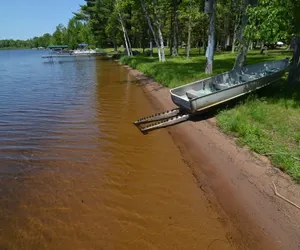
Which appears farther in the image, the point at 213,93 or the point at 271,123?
the point at 213,93

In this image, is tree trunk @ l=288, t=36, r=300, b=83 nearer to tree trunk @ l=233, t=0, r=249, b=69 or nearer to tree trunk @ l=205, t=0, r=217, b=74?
tree trunk @ l=233, t=0, r=249, b=69

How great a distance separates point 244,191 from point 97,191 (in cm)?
286

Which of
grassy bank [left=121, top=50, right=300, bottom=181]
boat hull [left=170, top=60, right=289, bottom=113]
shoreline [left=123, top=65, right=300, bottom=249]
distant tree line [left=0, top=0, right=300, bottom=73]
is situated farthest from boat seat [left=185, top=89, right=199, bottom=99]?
distant tree line [left=0, top=0, right=300, bottom=73]

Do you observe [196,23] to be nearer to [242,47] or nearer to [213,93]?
[242,47]

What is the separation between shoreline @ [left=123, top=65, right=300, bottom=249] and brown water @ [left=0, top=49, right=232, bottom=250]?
0.25m

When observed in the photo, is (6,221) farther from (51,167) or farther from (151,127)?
(151,127)

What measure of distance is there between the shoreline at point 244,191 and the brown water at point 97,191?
25cm

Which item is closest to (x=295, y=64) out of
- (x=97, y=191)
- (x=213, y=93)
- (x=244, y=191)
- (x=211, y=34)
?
(x=213, y=93)

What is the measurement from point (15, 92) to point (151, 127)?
436 inches

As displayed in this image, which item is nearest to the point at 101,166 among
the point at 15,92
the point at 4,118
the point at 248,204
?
the point at 248,204

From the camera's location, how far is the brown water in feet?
11.0

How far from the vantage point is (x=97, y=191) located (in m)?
4.37

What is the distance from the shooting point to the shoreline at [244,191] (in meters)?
3.19

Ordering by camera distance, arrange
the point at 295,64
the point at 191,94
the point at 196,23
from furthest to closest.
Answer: the point at 196,23 → the point at 295,64 → the point at 191,94
